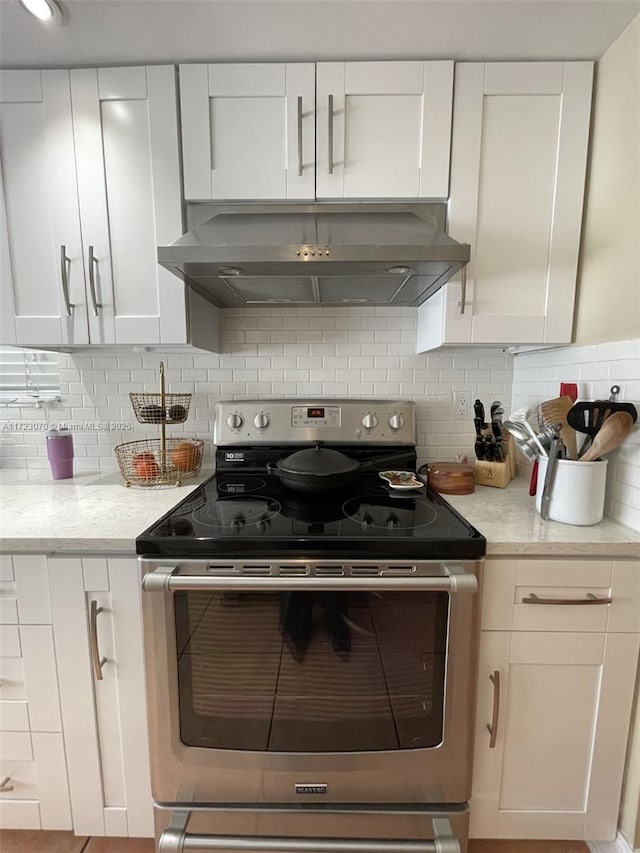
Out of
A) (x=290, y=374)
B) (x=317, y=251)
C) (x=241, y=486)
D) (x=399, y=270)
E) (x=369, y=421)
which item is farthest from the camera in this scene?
(x=290, y=374)

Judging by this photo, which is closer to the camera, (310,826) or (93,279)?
(310,826)

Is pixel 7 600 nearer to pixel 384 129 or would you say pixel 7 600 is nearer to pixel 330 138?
pixel 330 138

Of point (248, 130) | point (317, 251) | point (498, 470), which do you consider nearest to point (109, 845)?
point (498, 470)

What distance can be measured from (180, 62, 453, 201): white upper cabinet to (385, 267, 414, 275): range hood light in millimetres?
289

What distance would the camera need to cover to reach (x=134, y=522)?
114cm

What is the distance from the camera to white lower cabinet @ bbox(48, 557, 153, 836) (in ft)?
3.46

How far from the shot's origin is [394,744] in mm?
1031

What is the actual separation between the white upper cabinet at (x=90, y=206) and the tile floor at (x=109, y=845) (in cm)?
158

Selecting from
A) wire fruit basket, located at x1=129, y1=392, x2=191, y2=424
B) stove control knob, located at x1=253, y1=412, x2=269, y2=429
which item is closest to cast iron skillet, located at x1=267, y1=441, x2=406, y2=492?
stove control knob, located at x1=253, y1=412, x2=269, y2=429

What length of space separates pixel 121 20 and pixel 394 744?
2.14m

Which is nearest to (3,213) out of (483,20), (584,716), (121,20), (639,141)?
(121,20)

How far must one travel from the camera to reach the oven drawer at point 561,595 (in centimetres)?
102

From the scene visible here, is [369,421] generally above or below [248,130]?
below

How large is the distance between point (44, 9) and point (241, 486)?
1.48 metres
